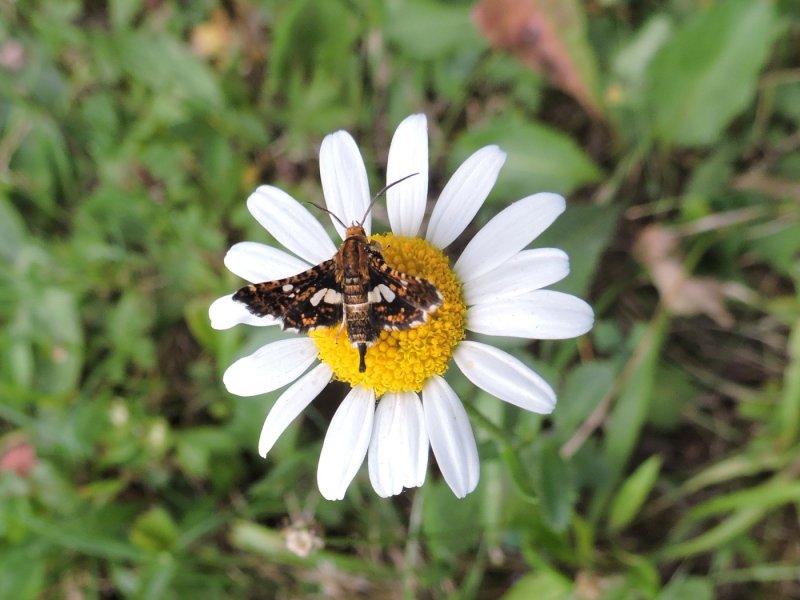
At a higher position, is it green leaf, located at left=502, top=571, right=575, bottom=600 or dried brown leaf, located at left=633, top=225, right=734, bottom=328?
dried brown leaf, located at left=633, top=225, right=734, bottom=328

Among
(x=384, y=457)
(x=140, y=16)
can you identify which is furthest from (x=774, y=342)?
(x=140, y=16)

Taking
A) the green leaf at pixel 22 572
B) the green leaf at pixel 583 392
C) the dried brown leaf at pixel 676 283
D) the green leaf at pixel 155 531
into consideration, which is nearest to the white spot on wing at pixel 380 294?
the green leaf at pixel 583 392

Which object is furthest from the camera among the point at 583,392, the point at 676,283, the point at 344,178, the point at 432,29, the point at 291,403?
the point at 432,29

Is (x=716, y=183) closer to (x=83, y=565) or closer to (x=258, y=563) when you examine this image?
(x=258, y=563)

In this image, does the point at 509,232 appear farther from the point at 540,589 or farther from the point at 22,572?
the point at 22,572

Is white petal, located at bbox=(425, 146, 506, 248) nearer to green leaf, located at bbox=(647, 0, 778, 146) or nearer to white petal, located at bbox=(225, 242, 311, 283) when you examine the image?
white petal, located at bbox=(225, 242, 311, 283)

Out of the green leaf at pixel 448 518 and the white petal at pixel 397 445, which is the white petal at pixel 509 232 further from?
the green leaf at pixel 448 518

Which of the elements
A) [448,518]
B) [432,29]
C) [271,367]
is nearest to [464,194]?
[271,367]

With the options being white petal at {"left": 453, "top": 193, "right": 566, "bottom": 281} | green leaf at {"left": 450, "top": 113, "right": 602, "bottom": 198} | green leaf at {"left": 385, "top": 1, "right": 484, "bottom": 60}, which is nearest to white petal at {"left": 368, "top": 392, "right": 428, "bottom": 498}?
white petal at {"left": 453, "top": 193, "right": 566, "bottom": 281}
